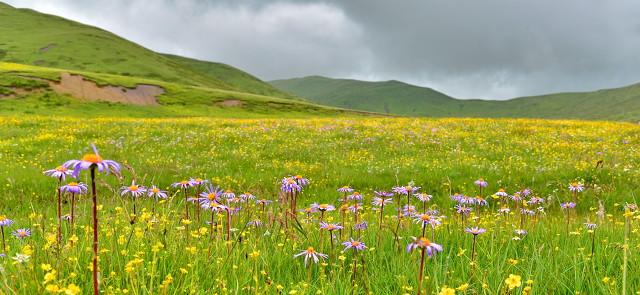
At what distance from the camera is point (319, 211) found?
6766 mm

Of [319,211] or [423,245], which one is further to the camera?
[319,211]

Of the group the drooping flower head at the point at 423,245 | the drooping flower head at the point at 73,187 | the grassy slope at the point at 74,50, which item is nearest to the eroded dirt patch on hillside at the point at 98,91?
the grassy slope at the point at 74,50

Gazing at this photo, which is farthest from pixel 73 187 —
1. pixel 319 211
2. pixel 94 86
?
pixel 94 86

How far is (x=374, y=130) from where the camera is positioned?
22.9 m

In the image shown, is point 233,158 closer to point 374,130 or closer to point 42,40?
point 374,130

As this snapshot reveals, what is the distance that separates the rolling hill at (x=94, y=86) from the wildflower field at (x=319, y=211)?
42.3 metres

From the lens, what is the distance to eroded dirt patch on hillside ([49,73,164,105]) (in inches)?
2618

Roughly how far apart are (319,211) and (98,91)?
76183mm

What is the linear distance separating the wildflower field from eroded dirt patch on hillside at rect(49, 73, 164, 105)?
49246mm

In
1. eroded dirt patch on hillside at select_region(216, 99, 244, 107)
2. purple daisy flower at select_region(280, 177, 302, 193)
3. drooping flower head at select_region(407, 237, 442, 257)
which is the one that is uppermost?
eroded dirt patch on hillside at select_region(216, 99, 244, 107)

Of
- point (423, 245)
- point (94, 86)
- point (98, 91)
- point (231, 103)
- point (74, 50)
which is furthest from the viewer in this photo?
point (74, 50)

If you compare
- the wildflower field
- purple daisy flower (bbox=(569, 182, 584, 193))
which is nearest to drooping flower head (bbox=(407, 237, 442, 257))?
the wildflower field

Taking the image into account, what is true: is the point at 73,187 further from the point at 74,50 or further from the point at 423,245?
the point at 74,50

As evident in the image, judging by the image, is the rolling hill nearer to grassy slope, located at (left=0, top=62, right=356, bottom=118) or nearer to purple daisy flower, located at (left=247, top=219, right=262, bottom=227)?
grassy slope, located at (left=0, top=62, right=356, bottom=118)
